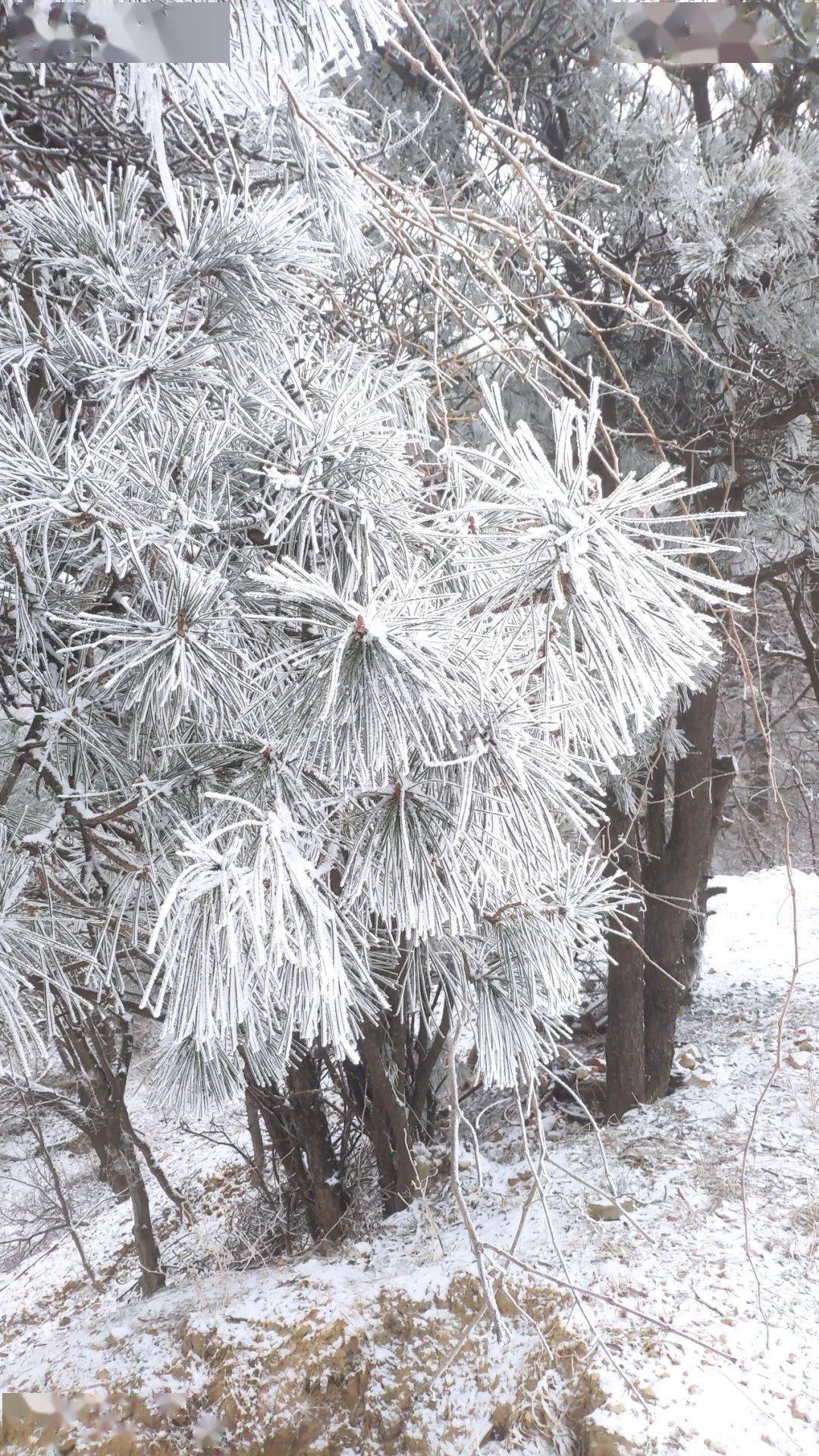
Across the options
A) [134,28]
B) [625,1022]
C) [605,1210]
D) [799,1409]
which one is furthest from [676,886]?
[134,28]

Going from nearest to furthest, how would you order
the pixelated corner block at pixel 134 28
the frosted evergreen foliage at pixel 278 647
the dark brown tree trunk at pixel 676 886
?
the pixelated corner block at pixel 134 28
the frosted evergreen foliage at pixel 278 647
the dark brown tree trunk at pixel 676 886

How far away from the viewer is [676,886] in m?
3.15

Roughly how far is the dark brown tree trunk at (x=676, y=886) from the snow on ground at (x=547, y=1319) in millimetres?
187

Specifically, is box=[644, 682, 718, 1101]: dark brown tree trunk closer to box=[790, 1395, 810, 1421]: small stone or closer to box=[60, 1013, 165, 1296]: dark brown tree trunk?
box=[790, 1395, 810, 1421]: small stone

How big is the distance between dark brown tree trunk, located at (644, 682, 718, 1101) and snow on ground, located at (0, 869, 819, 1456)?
187 millimetres

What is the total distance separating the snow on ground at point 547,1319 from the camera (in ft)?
5.64

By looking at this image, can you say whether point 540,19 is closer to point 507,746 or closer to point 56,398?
point 56,398

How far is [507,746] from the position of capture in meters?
0.97

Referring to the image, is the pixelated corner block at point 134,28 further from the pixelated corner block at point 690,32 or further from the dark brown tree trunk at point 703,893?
the dark brown tree trunk at point 703,893

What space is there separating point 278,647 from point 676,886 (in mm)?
2347

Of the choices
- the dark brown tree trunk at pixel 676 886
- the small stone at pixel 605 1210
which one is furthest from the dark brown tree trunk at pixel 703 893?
the small stone at pixel 605 1210

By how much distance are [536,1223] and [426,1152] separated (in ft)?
1.52

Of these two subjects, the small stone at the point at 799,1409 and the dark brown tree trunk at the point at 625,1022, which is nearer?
the small stone at the point at 799,1409

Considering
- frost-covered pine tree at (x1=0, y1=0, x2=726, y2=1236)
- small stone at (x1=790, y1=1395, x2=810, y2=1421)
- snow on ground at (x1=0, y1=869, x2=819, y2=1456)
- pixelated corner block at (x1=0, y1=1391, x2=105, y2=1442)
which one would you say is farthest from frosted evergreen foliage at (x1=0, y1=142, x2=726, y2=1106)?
pixelated corner block at (x1=0, y1=1391, x2=105, y2=1442)
